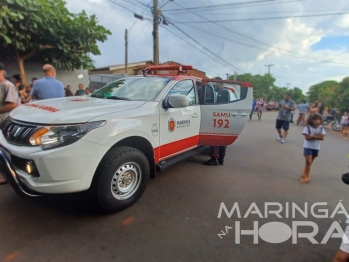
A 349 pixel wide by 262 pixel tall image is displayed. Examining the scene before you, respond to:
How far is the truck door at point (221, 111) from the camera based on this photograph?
4098 mm

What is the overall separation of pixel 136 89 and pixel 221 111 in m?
1.60

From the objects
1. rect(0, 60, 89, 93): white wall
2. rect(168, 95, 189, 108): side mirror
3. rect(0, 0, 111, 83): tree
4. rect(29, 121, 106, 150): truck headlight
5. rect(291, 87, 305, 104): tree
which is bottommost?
rect(291, 87, 305, 104): tree

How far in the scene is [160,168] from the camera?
10.9 ft

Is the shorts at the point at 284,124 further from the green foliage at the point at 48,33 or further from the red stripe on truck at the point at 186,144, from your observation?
the green foliage at the point at 48,33

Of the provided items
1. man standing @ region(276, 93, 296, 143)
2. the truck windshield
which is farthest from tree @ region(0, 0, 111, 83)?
man standing @ region(276, 93, 296, 143)

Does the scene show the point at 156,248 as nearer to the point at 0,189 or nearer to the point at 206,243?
the point at 206,243

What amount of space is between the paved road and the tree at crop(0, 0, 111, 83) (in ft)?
20.0

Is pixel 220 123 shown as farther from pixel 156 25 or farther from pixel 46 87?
pixel 156 25

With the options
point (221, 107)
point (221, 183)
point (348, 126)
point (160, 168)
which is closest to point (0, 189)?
point (160, 168)

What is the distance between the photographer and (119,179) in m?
2.79

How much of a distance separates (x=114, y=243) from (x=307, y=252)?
200cm

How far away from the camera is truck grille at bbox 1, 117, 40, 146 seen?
2303 millimetres

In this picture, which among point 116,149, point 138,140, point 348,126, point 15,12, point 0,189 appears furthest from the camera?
point 348,126

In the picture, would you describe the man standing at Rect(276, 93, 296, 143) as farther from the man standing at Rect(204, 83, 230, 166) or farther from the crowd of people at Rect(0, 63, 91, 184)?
the crowd of people at Rect(0, 63, 91, 184)
